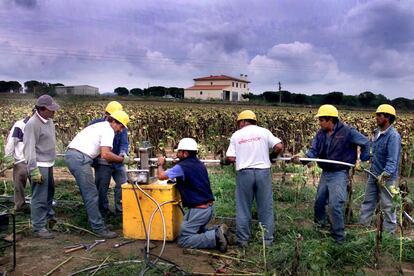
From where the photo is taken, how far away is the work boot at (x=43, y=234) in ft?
19.5

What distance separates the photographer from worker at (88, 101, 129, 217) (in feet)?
21.7

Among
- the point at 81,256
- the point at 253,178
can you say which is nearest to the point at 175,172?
the point at 253,178

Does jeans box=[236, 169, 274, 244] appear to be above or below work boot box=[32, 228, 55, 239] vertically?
above

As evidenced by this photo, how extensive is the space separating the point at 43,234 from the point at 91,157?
4.18 feet

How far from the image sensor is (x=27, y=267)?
490 cm

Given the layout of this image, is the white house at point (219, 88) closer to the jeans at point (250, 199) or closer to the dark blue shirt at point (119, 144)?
the dark blue shirt at point (119, 144)

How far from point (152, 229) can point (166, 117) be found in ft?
32.9

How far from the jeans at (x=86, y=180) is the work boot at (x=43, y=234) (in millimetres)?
595

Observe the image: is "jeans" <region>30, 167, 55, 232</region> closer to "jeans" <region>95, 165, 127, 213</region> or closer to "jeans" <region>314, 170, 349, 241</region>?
"jeans" <region>95, 165, 127, 213</region>

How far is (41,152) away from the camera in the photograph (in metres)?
5.94

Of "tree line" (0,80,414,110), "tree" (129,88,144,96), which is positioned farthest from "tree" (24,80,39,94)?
"tree" (129,88,144,96)

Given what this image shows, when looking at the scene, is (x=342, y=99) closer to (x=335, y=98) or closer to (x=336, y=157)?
(x=335, y=98)

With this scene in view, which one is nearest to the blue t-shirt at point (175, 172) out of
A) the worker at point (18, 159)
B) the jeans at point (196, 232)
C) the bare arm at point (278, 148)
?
the jeans at point (196, 232)

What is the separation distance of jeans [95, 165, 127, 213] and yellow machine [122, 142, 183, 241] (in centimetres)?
99
